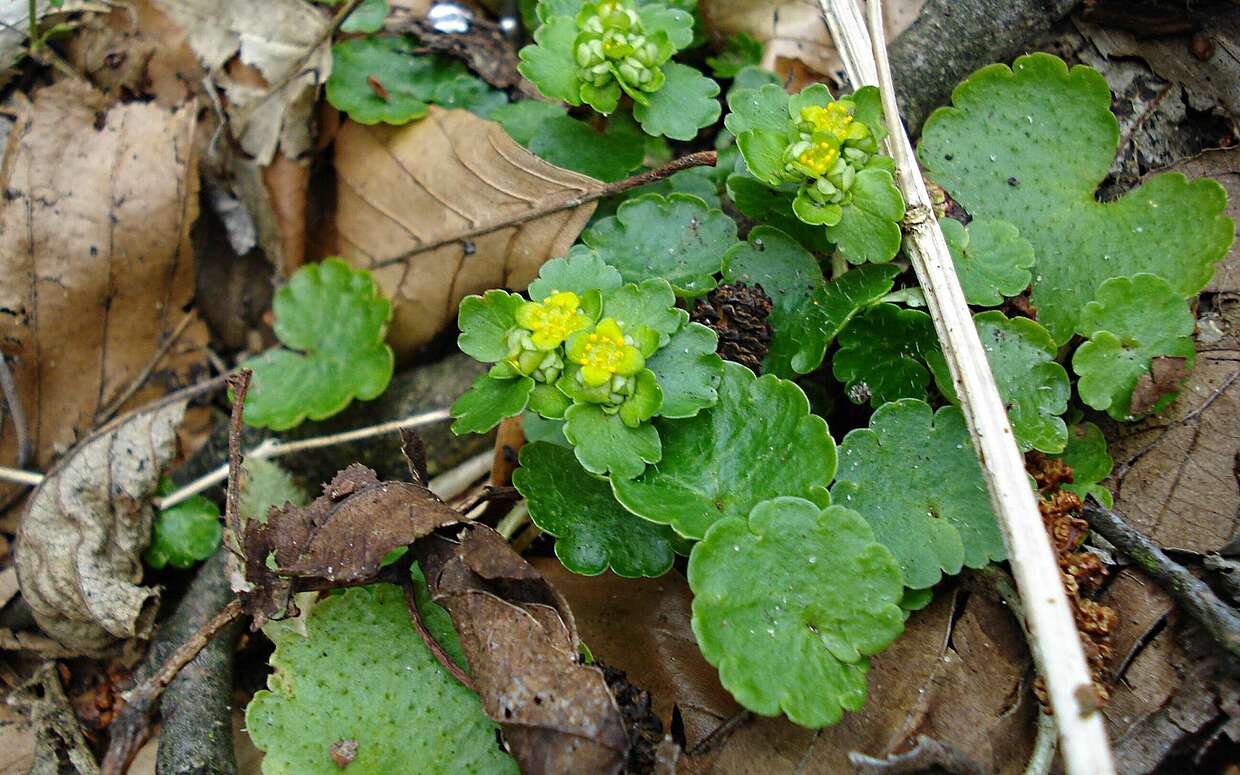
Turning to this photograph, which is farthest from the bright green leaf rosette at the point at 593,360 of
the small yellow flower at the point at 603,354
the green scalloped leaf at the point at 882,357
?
the green scalloped leaf at the point at 882,357

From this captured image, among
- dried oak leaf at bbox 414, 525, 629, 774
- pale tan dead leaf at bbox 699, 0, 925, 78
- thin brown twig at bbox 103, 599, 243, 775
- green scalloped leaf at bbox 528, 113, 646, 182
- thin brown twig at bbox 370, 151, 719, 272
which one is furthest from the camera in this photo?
pale tan dead leaf at bbox 699, 0, 925, 78

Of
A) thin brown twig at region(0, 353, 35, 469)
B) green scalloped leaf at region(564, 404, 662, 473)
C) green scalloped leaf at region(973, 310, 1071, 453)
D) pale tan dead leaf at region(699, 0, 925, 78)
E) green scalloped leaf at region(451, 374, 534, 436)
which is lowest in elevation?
thin brown twig at region(0, 353, 35, 469)

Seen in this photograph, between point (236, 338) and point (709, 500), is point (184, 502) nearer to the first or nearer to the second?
point (236, 338)

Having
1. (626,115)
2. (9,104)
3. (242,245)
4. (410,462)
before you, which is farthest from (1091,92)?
(9,104)

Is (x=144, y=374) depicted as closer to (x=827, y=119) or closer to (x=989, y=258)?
(x=827, y=119)

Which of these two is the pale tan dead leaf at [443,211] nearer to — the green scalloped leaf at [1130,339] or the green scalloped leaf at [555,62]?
the green scalloped leaf at [555,62]

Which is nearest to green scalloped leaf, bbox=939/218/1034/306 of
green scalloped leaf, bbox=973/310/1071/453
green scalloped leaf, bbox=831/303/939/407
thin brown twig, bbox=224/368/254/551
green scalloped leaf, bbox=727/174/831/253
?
green scalloped leaf, bbox=973/310/1071/453

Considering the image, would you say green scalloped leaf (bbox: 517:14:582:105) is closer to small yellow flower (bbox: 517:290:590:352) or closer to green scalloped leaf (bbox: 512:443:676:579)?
small yellow flower (bbox: 517:290:590:352)
